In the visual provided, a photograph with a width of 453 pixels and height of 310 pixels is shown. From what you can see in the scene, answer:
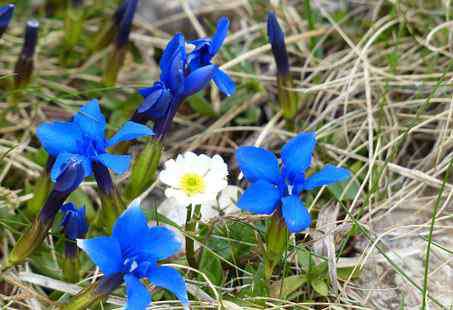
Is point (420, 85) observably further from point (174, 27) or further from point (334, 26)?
point (174, 27)

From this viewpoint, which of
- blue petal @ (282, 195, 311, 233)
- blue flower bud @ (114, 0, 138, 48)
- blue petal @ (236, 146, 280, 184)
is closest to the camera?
blue petal @ (282, 195, 311, 233)

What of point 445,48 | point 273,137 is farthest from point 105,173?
point 445,48

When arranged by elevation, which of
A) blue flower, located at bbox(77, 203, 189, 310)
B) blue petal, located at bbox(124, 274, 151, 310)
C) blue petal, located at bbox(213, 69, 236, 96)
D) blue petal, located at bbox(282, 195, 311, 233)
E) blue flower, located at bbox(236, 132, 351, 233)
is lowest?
blue petal, located at bbox(124, 274, 151, 310)

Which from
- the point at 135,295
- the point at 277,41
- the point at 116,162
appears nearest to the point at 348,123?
the point at 277,41

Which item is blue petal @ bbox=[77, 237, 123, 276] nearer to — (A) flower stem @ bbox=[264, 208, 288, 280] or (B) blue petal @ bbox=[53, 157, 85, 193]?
(B) blue petal @ bbox=[53, 157, 85, 193]

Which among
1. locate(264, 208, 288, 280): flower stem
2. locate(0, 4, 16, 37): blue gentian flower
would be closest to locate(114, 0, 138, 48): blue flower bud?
locate(0, 4, 16, 37): blue gentian flower

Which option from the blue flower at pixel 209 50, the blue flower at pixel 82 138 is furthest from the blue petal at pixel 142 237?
the blue flower at pixel 209 50
